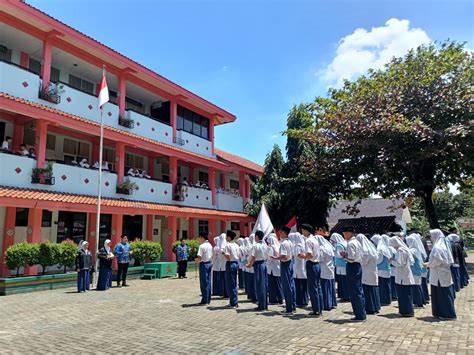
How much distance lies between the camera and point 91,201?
44.6 ft

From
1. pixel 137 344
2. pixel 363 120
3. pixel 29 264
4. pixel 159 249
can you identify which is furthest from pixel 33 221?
pixel 363 120

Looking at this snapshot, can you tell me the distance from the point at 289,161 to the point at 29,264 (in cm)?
1384

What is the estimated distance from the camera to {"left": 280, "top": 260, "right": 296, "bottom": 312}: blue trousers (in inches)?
321

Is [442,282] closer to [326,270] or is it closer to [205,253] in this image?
[326,270]

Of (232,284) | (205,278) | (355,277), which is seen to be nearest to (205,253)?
(205,278)

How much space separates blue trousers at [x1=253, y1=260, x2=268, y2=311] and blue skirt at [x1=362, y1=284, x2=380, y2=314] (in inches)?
83.6

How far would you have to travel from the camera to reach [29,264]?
37.1ft

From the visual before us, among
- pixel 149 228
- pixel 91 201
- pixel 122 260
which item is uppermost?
pixel 91 201

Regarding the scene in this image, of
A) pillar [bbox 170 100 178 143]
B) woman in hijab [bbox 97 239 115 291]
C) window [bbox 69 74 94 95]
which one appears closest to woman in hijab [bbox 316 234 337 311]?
woman in hijab [bbox 97 239 115 291]

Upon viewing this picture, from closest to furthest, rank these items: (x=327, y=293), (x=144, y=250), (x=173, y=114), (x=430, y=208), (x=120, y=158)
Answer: (x=327, y=293) < (x=144, y=250) < (x=120, y=158) < (x=430, y=208) < (x=173, y=114)

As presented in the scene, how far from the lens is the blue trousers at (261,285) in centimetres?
848

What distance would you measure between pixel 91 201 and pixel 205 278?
645cm

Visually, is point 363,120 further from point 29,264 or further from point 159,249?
point 29,264

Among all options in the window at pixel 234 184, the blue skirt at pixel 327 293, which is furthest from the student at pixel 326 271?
the window at pixel 234 184
